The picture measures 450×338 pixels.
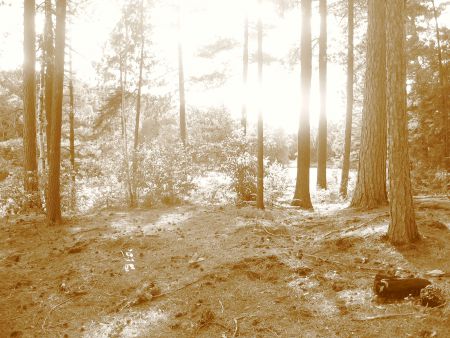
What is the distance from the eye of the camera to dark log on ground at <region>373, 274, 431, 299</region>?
19.4ft

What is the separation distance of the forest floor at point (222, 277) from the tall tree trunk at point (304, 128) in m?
2.97

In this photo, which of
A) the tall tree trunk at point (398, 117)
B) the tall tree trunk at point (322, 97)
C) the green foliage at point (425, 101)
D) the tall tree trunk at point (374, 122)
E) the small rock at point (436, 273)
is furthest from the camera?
the green foliage at point (425, 101)

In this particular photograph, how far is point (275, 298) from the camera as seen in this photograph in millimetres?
6680

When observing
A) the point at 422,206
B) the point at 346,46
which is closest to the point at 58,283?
the point at 422,206

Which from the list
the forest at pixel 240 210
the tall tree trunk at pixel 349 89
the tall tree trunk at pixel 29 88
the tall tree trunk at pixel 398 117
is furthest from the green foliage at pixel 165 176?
the tall tree trunk at pixel 398 117

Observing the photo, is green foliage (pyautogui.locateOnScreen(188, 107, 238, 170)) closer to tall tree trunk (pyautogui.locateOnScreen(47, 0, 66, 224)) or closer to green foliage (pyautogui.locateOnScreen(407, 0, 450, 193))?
green foliage (pyautogui.locateOnScreen(407, 0, 450, 193))

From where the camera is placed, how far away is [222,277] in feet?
25.1

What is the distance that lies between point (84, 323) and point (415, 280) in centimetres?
466

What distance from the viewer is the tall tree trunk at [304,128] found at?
1439 centimetres

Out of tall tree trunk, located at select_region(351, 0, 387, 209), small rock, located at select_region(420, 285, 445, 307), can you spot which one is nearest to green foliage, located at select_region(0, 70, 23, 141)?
tall tree trunk, located at select_region(351, 0, 387, 209)

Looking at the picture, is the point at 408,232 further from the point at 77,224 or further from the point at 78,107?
the point at 78,107

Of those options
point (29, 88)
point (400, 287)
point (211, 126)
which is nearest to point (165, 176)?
point (29, 88)

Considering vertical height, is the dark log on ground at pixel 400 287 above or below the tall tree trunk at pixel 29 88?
below

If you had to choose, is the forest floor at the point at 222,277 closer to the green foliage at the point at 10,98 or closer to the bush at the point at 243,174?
the bush at the point at 243,174
